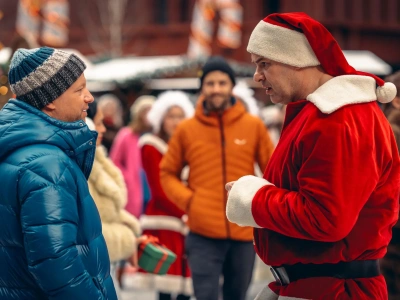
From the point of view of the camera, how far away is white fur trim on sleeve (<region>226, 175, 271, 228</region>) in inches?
135

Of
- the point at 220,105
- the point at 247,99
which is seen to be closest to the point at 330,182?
the point at 220,105

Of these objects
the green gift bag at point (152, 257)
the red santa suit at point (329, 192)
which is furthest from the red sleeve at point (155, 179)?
the red santa suit at point (329, 192)

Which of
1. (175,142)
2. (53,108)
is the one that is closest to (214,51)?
(175,142)

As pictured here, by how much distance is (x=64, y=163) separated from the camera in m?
3.46

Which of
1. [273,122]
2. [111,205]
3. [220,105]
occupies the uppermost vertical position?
[220,105]

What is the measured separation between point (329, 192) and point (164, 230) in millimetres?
4358

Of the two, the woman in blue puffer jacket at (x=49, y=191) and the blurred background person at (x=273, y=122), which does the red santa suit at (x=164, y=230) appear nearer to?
the woman in blue puffer jacket at (x=49, y=191)

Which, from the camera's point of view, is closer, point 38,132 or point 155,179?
point 38,132

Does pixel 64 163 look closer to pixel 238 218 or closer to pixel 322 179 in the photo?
pixel 238 218

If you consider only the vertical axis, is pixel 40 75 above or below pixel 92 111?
above

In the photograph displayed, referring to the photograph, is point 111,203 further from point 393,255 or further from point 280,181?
point 393,255

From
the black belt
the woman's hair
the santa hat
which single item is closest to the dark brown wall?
the woman's hair

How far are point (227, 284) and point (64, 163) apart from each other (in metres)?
2.91

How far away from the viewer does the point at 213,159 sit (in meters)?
6.04
